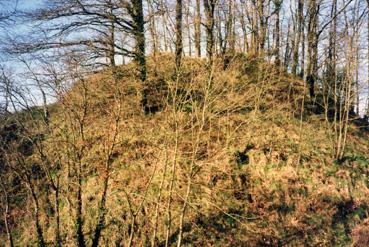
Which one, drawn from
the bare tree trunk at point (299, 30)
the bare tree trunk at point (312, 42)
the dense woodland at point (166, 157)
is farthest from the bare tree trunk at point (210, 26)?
the bare tree trunk at point (299, 30)

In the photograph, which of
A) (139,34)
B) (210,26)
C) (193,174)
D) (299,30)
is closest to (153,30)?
(139,34)

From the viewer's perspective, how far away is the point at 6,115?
1134cm

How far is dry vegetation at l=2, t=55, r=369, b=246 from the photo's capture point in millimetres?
10430

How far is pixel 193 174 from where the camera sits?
9.70 metres

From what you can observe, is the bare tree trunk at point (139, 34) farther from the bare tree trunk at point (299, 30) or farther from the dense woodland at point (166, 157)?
the bare tree trunk at point (299, 30)

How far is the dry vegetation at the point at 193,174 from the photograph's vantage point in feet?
34.2

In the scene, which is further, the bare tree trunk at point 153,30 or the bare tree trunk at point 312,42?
the bare tree trunk at point 312,42

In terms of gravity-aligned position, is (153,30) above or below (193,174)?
above

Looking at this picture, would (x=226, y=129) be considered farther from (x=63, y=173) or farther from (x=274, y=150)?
(x=63, y=173)

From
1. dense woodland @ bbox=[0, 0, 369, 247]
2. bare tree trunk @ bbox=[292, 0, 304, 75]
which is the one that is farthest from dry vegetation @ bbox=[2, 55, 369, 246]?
bare tree trunk @ bbox=[292, 0, 304, 75]

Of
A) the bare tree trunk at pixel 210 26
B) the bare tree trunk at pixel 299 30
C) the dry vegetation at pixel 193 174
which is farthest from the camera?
the bare tree trunk at pixel 299 30

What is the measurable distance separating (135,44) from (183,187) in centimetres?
658

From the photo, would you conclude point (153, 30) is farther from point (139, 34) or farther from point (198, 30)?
point (198, 30)

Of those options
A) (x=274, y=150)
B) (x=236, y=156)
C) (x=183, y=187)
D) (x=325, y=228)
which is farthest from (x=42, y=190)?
(x=325, y=228)
